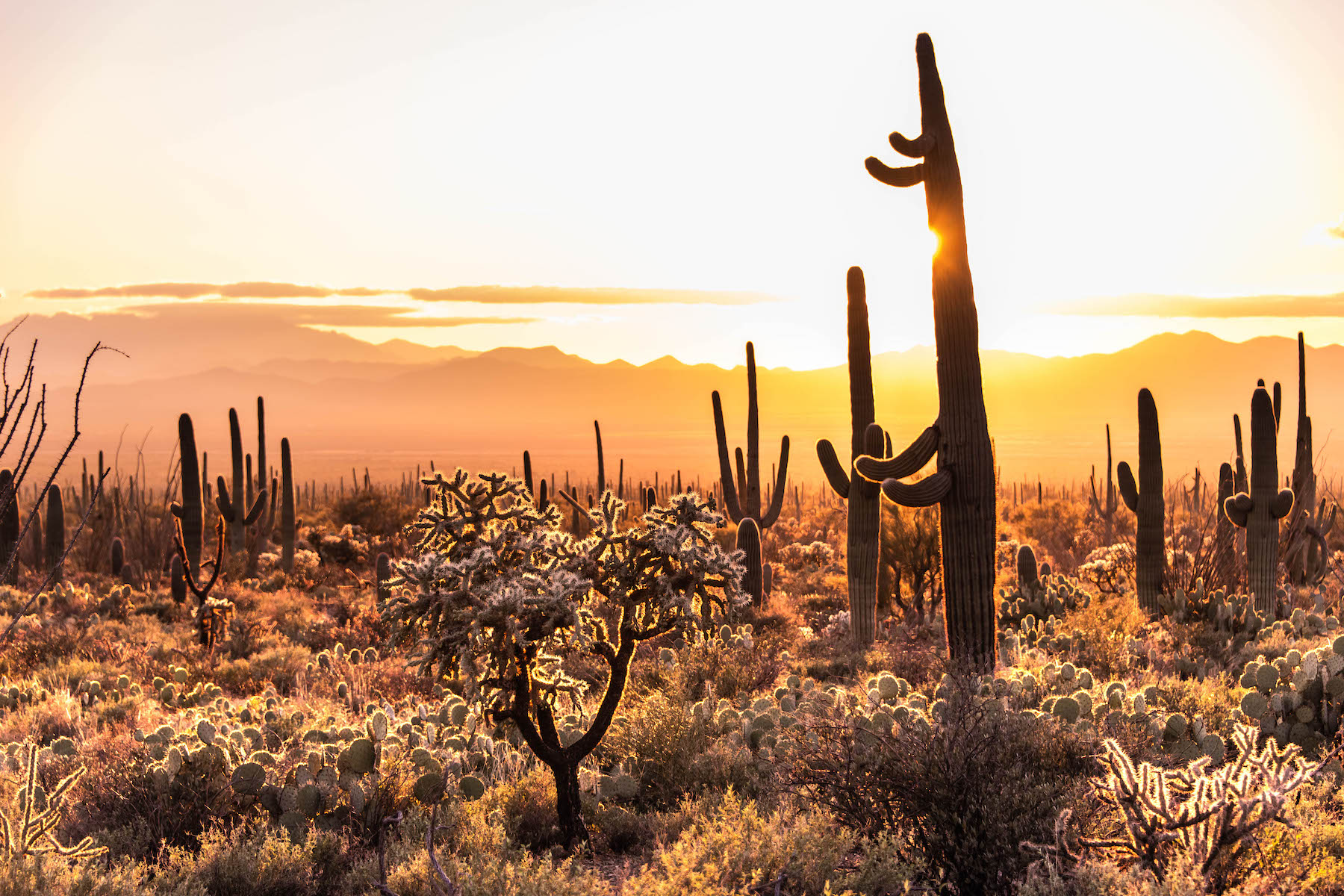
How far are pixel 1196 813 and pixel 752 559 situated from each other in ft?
48.6

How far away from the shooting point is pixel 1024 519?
34812mm

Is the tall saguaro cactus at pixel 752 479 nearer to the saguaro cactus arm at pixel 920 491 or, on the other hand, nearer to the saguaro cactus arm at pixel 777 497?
the saguaro cactus arm at pixel 777 497

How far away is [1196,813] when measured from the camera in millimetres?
5000

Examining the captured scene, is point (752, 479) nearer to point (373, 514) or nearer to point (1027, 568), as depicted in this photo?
point (1027, 568)

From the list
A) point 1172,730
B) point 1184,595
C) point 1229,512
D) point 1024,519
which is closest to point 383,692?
point 1172,730

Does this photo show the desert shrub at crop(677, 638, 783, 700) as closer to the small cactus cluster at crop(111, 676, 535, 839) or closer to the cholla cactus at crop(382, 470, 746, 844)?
the small cactus cluster at crop(111, 676, 535, 839)

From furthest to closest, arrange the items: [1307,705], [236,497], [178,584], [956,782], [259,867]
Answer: [236,497] < [178,584] < [1307,705] < [259,867] < [956,782]

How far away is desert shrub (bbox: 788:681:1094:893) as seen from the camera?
5680 mm

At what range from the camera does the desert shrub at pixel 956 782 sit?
224 inches

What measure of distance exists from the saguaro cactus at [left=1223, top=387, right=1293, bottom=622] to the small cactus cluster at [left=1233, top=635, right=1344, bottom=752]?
7.24m

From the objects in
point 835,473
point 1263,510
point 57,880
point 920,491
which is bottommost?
point 57,880

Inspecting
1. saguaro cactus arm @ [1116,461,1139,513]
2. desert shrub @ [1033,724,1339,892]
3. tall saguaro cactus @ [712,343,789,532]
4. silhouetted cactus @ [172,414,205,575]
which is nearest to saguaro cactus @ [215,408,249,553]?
silhouetted cactus @ [172,414,205,575]

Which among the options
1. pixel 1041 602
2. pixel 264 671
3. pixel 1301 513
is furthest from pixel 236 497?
pixel 1301 513

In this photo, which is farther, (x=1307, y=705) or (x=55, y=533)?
(x=55, y=533)
